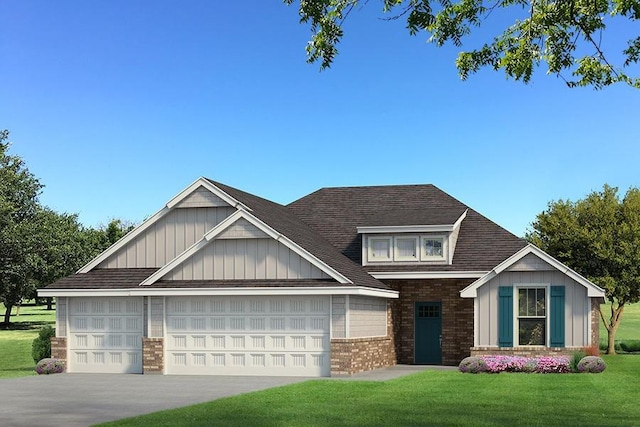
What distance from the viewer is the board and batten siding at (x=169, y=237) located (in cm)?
3159

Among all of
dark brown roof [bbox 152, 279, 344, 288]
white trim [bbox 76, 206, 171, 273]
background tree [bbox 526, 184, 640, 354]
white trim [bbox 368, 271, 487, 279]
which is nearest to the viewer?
dark brown roof [bbox 152, 279, 344, 288]

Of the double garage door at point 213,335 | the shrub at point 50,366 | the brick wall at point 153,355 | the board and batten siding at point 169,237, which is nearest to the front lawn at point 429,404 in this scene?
the double garage door at point 213,335

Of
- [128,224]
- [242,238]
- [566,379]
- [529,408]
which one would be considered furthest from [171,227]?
[128,224]

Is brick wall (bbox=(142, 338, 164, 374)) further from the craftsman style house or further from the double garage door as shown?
the double garage door

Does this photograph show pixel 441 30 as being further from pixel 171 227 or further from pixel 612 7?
pixel 171 227

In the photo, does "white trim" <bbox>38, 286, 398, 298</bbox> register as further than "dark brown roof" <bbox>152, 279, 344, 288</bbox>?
No

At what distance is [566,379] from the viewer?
26156 millimetres

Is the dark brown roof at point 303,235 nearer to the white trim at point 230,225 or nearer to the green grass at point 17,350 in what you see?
the white trim at point 230,225

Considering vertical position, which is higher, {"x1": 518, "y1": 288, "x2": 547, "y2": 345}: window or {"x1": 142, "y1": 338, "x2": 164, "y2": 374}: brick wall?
{"x1": 518, "y1": 288, "x2": 547, "y2": 345}: window

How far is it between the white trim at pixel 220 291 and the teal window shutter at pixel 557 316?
5569mm

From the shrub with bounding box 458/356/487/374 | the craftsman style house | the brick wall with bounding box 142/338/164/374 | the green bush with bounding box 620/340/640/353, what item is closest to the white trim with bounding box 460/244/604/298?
the craftsman style house

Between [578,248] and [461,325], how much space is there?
34.5ft

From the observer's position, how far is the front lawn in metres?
16.4

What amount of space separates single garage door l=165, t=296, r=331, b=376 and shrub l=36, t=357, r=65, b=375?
12.6 ft
